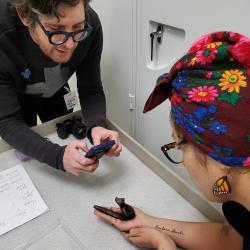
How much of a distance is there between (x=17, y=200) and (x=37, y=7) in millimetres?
554

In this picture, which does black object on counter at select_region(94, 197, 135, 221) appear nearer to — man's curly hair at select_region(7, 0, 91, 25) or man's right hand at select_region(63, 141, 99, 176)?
man's right hand at select_region(63, 141, 99, 176)

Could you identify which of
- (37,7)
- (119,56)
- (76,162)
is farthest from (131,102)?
(37,7)

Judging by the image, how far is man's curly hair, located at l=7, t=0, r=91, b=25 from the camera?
748 millimetres

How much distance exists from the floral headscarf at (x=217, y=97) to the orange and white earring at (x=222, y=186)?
5 cm

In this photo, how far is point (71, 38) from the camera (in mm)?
862

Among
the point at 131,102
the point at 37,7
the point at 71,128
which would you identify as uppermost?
the point at 37,7

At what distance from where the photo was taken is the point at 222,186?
559 millimetres

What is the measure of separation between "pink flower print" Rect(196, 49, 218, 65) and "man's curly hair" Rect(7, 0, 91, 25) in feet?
1.38

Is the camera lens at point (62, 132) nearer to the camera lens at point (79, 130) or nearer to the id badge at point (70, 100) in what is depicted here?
the camera lens at point (79, 130)

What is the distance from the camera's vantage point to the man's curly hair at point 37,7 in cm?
75

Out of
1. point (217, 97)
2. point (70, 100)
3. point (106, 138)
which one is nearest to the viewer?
point (217, 97)

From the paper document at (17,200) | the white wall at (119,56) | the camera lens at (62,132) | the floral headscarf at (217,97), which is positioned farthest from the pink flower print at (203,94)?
the white wall at (119,56)

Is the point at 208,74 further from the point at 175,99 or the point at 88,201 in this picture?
the point at 88,201

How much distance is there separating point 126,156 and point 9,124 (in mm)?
419
